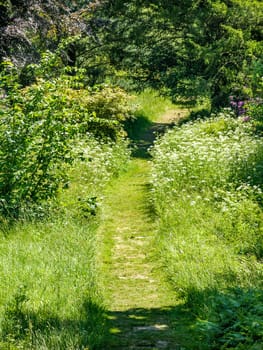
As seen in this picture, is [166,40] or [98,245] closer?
[98,245]

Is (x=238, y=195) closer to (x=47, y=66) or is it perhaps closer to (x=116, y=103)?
(x=47, y=66)

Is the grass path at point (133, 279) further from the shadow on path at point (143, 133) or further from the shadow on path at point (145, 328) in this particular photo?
the shadow on path at point (143, 133)

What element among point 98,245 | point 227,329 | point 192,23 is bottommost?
point 98,245

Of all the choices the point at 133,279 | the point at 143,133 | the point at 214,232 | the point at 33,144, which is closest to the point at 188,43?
the point at 143,133

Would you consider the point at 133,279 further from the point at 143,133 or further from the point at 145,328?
the point at 143,133

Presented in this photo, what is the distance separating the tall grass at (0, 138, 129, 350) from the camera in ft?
17.1

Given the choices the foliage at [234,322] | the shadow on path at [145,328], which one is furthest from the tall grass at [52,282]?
the foliage at [234,322]

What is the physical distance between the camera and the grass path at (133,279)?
230 inches

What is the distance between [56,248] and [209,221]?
244 centimetres

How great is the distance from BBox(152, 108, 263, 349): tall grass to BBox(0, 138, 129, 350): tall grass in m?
0.98

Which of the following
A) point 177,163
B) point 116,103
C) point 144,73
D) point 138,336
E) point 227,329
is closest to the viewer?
point 227,329

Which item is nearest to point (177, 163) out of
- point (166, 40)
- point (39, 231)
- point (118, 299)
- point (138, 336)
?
point (39, 231)

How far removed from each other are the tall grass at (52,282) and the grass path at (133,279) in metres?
0.25

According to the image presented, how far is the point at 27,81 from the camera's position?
18.3 meters
